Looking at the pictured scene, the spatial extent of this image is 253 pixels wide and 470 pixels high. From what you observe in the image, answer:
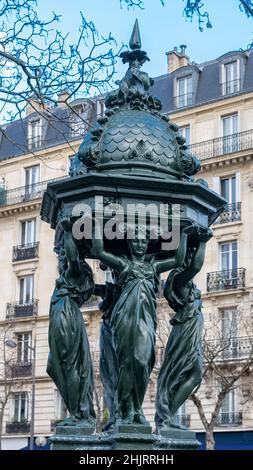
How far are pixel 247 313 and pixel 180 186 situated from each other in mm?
26558

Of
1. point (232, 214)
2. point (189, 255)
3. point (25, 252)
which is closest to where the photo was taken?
point (189, 255)

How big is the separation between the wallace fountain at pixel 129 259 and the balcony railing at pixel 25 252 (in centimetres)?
3412

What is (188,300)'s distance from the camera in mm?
6180

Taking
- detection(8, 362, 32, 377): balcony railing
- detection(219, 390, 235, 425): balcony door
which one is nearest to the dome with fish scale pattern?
detection(219, 390, 235, 425): balcony door

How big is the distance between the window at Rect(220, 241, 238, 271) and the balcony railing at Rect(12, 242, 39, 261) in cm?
993

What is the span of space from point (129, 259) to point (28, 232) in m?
35.6

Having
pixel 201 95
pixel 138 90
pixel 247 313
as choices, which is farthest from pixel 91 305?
pixel 138 90

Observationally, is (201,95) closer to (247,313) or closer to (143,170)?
(247,313)

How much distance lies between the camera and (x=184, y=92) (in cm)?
3681

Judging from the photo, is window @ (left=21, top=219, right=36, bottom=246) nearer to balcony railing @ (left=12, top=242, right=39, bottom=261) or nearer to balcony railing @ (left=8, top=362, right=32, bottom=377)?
balcony railing @ (left=12, top=242, right=39, bottom=261)

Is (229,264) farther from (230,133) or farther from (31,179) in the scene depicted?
(31,179)

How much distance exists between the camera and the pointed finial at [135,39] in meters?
6.59

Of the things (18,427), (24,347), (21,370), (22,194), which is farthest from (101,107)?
(18,427)

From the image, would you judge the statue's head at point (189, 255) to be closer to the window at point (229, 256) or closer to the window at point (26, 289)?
the window at point (229, 256)
